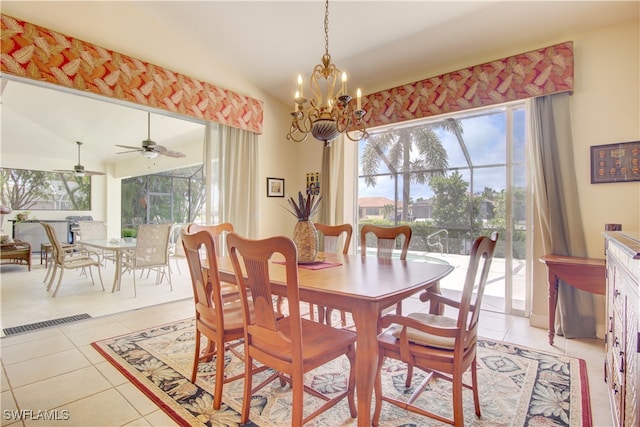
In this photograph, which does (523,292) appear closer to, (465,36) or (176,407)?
(465,36)

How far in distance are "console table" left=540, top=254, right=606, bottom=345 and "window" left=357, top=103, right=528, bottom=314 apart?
2.15 ft

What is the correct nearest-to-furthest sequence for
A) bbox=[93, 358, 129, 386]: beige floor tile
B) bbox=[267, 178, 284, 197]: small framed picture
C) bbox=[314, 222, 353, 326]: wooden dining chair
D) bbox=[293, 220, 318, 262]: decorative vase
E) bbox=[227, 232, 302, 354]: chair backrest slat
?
bbox=[227, 232, 302, 354]: chair backrest slat → bbox=[93, 358, 129, 386]: beige floor tile → bbox=[293, 220, 318, 262]: decorative vase → bbox=[314, 222, 353, 326]: wooden dining chair → bbox=[267, 178, 284, 197]: small framed picture

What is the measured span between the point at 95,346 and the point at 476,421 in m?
2.85

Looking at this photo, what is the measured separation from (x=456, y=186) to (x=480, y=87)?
123 cm

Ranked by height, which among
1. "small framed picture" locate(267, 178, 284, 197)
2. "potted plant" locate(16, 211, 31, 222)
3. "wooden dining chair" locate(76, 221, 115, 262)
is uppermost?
"small framed picture" locate(267, 178, 284, 197)

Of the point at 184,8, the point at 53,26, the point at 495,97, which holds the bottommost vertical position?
the point at 495,97

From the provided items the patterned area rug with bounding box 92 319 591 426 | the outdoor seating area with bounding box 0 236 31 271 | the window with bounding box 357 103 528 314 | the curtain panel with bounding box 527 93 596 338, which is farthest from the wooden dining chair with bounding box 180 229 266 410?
the outdoor seating area with bounding box 0 236 31 271

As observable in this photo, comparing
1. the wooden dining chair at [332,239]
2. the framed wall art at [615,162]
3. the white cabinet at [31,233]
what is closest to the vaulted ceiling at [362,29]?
the framed wall art at [615,162]

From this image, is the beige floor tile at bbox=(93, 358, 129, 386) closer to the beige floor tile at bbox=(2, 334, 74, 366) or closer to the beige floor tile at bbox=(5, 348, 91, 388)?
the beige floor tile at bbox=(5, 348, 91, 388)

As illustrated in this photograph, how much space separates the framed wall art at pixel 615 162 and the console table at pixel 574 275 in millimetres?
733

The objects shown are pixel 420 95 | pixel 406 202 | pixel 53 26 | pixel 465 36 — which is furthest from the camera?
pixel 406 202

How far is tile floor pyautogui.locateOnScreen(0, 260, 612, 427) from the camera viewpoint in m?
1.75

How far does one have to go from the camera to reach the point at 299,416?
4.70 feet

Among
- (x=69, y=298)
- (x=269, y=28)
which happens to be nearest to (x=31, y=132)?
(x=69, y=298)
